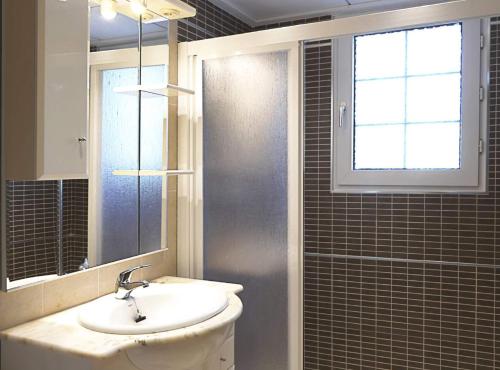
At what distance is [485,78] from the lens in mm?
2234

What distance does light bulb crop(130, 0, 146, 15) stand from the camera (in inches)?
71.7

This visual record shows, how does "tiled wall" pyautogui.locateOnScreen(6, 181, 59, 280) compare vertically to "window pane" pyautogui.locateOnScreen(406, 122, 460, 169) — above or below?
below

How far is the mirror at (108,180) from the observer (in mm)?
1417

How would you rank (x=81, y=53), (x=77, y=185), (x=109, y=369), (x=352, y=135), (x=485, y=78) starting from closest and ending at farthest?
(x=109, y=369)
(x=81, y=53)
(x=77, y=185)
(x=485, y=78)
(x=352, y=135)

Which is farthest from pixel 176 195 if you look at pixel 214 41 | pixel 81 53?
pixel 81 53

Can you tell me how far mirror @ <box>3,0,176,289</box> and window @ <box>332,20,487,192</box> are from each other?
1038 millimetres

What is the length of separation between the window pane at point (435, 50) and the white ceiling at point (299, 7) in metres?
0.23

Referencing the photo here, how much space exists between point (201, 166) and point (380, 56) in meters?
1.20

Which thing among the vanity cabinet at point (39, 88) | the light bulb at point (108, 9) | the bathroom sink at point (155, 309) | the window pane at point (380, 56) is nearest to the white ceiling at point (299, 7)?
the window pane at point (380, 56)

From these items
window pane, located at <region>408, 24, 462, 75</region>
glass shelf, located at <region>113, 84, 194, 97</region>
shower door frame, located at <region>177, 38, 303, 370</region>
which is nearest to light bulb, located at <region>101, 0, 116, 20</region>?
glass shelf, located at <region>113, 84, 194, 97</region>

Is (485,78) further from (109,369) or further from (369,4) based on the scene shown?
(109,369)

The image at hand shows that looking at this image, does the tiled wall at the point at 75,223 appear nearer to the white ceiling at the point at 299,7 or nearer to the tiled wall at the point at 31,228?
the tiled wall at the point at 31,228

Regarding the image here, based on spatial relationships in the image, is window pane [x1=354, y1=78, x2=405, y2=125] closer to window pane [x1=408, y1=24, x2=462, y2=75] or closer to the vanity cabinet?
window pane [x1=408, y1=24, x2=462, y2=75]

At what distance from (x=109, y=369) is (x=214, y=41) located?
56.7 inches
